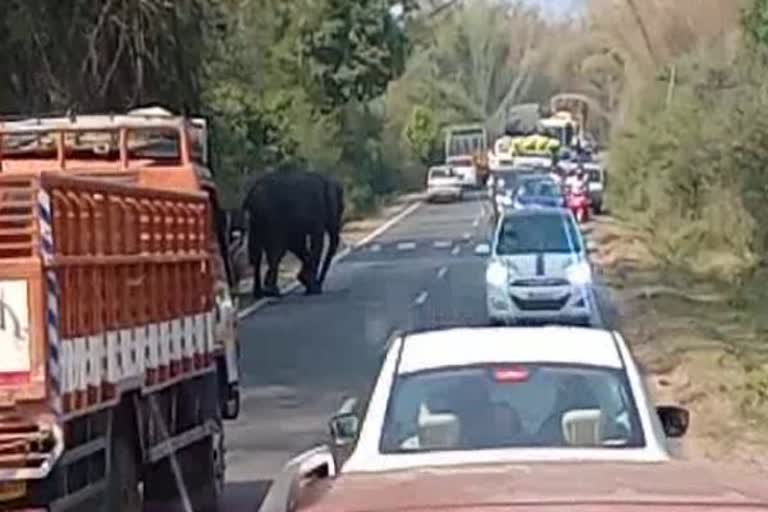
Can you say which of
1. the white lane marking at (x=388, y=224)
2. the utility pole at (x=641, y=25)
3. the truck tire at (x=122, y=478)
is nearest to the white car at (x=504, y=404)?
the truck tire at (x=122, y=478)

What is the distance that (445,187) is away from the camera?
328ft

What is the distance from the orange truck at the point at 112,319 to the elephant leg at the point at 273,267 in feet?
71.7

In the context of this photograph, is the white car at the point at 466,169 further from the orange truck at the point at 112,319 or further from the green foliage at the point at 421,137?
the orange truck at the point at 112,319

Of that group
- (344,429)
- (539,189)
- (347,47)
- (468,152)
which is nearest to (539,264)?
(344,429)

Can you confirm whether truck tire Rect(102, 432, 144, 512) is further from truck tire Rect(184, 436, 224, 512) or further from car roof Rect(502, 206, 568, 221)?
car roof Rect(502, 206, 568, 221)

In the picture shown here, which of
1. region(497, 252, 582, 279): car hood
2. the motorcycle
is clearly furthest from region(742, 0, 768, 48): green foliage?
the motorcycle

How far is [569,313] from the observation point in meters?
31.5

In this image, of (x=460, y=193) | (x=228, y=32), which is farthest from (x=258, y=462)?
(x=460, y=193)

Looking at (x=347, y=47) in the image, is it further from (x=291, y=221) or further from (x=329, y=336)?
(x=329, y=336)

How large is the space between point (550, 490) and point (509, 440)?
4.04 m

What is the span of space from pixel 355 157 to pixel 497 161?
64.2 feet

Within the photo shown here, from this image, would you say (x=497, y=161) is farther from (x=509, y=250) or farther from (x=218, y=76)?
(x=509, y=250)

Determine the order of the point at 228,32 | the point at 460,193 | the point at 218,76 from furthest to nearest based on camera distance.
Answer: the point at 460,193, the point at 218,76, the point at 228,32

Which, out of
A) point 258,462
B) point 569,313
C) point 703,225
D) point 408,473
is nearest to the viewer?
point 408,473
